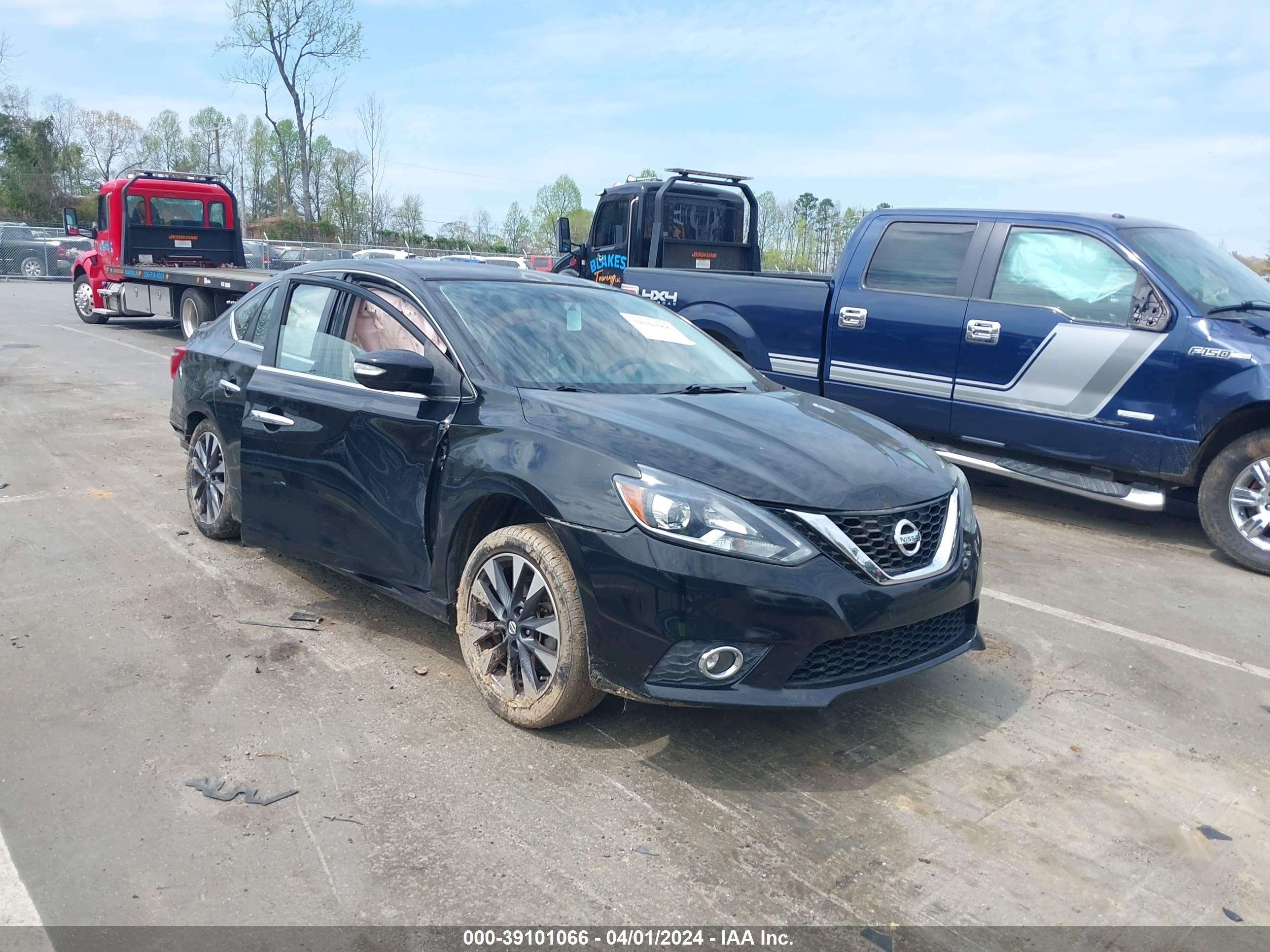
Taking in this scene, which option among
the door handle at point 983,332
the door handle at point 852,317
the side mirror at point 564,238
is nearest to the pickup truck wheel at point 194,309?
the side mirror at point 564,238

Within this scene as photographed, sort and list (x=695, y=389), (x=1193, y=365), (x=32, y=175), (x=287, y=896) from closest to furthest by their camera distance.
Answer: (x=287, y=896), (x=695, y=389), (x=1193, y=365), (x=32, y=175)

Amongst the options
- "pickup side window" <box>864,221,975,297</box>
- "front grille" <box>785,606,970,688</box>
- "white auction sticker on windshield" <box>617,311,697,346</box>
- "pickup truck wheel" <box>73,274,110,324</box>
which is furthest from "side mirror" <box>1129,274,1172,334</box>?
"pickup truck wheel" <box>73,274,110,324</box>

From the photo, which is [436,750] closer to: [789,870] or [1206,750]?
[789,870]

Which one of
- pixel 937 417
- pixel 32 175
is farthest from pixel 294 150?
pixel 937 417

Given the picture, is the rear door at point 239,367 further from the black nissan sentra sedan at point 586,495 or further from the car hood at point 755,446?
the car hood at point 755,446

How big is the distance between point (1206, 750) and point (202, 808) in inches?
139

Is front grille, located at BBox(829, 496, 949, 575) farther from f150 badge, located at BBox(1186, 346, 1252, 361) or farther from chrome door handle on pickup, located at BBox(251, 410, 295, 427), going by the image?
f150 badge, located at BBox(1186, 346, 1252, 361)

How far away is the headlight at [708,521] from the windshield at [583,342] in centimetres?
88

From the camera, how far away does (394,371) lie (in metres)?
3.99

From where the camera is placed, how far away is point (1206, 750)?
3877 mm

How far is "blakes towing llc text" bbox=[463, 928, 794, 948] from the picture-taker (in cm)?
265

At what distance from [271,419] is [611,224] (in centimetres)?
1077

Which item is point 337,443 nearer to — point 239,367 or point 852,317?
point 239,367

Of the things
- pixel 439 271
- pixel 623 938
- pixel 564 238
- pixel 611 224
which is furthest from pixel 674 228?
pixel 623 938
